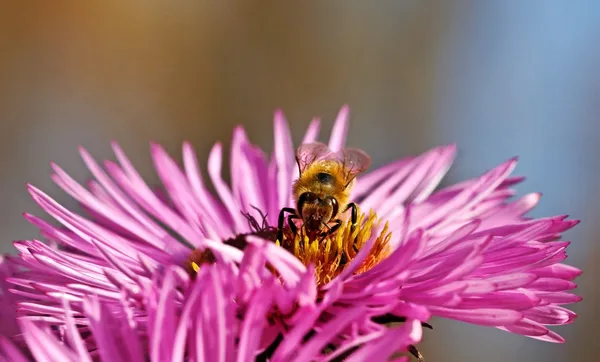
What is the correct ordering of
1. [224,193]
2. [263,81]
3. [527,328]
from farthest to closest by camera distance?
[263,81] < [224,193] < [527,328]

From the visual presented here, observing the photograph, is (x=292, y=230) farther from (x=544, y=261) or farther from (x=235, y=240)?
(x=544, y=261)

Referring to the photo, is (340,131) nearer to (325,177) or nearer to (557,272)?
(325,177)

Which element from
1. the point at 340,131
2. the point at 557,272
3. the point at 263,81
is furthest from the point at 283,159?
the point at 263,81

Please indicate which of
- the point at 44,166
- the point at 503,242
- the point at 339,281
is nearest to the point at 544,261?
the point at 503,242

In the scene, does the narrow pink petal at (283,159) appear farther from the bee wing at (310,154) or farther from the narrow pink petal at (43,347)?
the narrow pink petal at (43,347)

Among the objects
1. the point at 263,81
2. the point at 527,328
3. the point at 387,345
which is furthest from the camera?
the point at 263,81

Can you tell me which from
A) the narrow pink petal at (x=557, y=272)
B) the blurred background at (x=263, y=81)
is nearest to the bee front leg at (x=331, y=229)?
the narrow pink petal at (x=557, y=272)

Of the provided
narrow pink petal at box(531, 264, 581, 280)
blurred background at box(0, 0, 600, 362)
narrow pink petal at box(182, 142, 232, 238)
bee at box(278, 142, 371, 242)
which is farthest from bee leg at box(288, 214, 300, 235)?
blurred background at box(0, 0, 600, 362)
